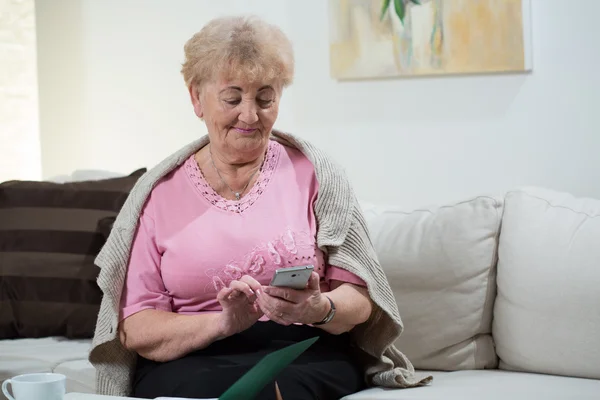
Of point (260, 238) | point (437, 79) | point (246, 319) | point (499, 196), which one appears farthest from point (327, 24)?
point (246, 319)

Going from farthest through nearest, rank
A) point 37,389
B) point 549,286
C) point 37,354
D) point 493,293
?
point 37,354 < point 493,293 < point 549,286 < point 37,389

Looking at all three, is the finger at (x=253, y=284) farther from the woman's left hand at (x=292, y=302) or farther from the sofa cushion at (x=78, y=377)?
the sofa cushion at (x=78, y=377)

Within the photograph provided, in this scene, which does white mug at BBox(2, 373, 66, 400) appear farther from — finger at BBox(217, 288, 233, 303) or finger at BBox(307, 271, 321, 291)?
finger at BBox(307, 271, 321, 291)

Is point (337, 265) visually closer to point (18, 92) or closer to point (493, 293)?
point (493, 293)

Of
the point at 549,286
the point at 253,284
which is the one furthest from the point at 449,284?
the point at 253,284

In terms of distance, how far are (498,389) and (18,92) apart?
2.31 m

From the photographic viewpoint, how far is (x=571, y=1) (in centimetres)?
264

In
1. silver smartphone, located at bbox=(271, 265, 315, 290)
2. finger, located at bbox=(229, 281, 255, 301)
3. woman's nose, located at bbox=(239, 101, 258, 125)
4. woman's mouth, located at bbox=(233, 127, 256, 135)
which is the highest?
woman's nose, located at bbox=(239, 101, 258, 125)

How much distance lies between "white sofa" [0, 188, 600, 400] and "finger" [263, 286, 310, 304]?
1.62 feet

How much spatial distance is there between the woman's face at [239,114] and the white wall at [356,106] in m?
0.84

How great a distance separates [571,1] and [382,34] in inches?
23.7

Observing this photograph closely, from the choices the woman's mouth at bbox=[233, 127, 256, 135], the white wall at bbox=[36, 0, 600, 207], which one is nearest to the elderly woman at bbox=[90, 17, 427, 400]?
the woman's mouth at bbox=[233, 127, 256, 135]

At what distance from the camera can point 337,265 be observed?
6.73 ft

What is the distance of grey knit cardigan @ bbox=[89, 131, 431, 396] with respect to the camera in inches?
81.1
